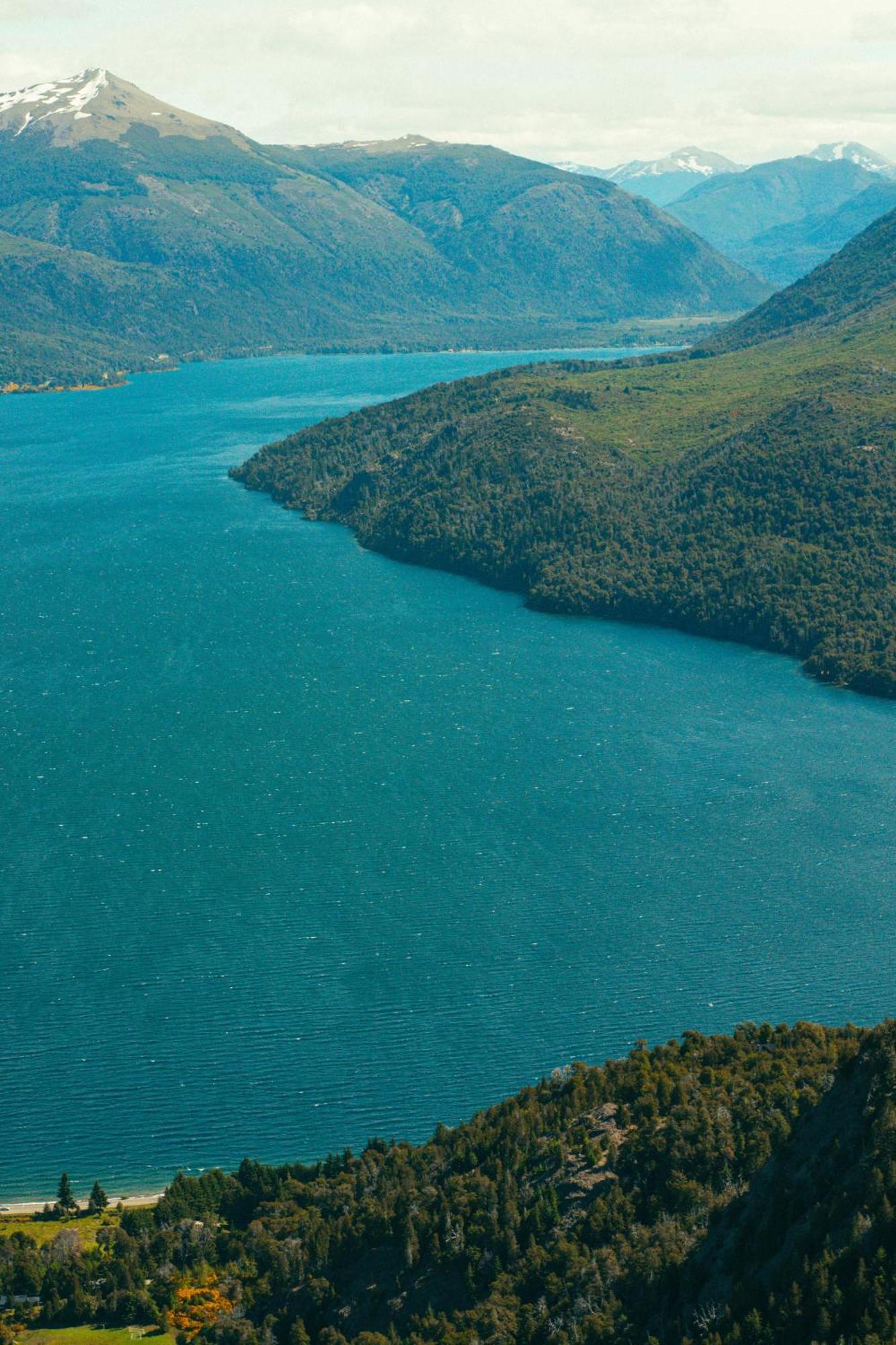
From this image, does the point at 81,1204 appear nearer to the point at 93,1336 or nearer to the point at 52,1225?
the point at 52,1225

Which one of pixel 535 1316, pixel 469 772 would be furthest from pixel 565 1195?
pixel 469 772

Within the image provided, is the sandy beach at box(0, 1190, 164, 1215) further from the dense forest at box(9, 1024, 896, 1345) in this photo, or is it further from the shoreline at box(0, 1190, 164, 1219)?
the dense forest at box(9, 1024, 896, 1345)

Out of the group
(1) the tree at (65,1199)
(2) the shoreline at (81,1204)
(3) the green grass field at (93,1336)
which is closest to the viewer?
(3) the green grass field at (93,1336)

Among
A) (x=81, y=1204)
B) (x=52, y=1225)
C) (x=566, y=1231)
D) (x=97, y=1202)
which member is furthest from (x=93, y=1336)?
(x=566, y=1231)

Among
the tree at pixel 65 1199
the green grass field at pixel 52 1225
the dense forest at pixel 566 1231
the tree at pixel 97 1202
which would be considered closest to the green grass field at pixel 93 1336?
the dense forest at pixel 566 1231

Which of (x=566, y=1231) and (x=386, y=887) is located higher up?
(x=386, y=887)

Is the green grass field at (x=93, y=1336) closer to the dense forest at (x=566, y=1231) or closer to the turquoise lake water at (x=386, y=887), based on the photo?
the dense forest at (x=566, y=1231)
